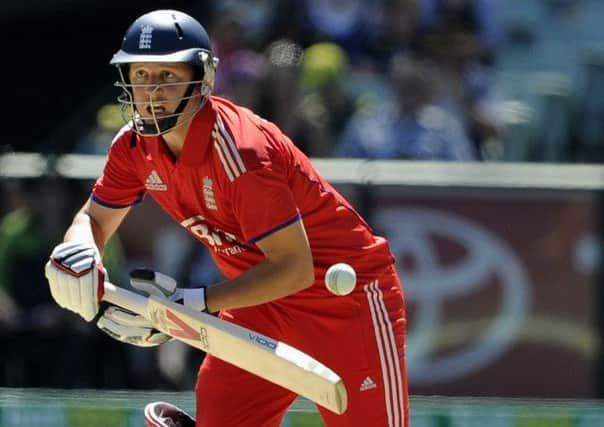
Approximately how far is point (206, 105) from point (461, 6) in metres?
4.35

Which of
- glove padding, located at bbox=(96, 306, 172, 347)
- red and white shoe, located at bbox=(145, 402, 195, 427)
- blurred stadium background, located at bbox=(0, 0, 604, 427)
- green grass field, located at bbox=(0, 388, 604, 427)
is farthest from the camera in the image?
blurred stadium background, located at bbox=(0, 0, 604, 427)

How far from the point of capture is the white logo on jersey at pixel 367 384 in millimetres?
4008

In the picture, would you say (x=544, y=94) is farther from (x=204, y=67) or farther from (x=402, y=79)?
(x=204, y=67)

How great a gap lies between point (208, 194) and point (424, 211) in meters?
3.02

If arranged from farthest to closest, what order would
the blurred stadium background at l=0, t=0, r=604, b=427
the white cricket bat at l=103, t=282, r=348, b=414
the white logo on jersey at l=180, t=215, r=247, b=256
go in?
the blurred stadium background at l=0, t=0, r=604, b=427
the white logo on jersey at l=180, t=215, r=247, b=256
the white cricket bat at l=103, t=282, r=348, b=414

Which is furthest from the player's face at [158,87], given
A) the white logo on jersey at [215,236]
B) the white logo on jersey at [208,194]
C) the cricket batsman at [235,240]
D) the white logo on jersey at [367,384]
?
the white logo on jersey at [367,384]

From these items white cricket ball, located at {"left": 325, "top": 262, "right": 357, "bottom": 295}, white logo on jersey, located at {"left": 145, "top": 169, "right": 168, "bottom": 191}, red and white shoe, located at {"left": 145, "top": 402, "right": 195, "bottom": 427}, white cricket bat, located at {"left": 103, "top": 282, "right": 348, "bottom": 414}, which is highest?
white logo on jersey, located at {"left": 145, "top": 169, "right": 168, "bottom": 191}

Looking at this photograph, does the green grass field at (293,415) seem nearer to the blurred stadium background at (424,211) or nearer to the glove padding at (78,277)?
the blurred stadium background at (424,211)

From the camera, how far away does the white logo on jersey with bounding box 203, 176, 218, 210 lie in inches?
151

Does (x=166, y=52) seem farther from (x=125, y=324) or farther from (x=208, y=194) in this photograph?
(x=125, y=324)

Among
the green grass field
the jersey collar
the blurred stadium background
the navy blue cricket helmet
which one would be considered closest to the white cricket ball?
the jersey collar

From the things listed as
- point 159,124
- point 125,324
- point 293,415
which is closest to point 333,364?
point 125,324

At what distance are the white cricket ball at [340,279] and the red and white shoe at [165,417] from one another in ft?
2.46

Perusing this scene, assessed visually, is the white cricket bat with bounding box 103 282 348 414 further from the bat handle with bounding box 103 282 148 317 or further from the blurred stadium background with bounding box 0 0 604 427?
the blurred stadium background with bounding box 0 0 604 427
